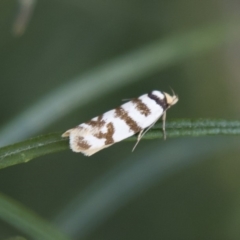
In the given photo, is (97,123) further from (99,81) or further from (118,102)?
(118,102)

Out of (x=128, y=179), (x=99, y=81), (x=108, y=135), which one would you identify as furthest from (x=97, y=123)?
(x=128, y=179)

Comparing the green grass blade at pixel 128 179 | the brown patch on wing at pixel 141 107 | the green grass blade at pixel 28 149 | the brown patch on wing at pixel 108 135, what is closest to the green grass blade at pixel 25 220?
the green grass blade at pixel 28 149

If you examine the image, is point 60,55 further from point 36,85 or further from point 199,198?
point 199,198

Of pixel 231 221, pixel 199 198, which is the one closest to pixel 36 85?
pixel 199 198

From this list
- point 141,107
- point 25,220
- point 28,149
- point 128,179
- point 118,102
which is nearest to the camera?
point 28,149

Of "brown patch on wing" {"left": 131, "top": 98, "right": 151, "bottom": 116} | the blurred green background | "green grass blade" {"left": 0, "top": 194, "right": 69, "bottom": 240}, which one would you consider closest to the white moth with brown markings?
"brown patch on wing" {"left": 131, "top": 98, "right": 151, "bottom": 116}

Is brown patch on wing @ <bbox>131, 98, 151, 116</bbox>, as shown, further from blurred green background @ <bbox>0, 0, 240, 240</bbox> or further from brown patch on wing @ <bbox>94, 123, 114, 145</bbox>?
blurred green background @ <bbox>0, 0, 240, 240</bbox>

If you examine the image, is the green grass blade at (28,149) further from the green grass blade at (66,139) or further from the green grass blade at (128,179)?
the green grass blade at (128,179)
